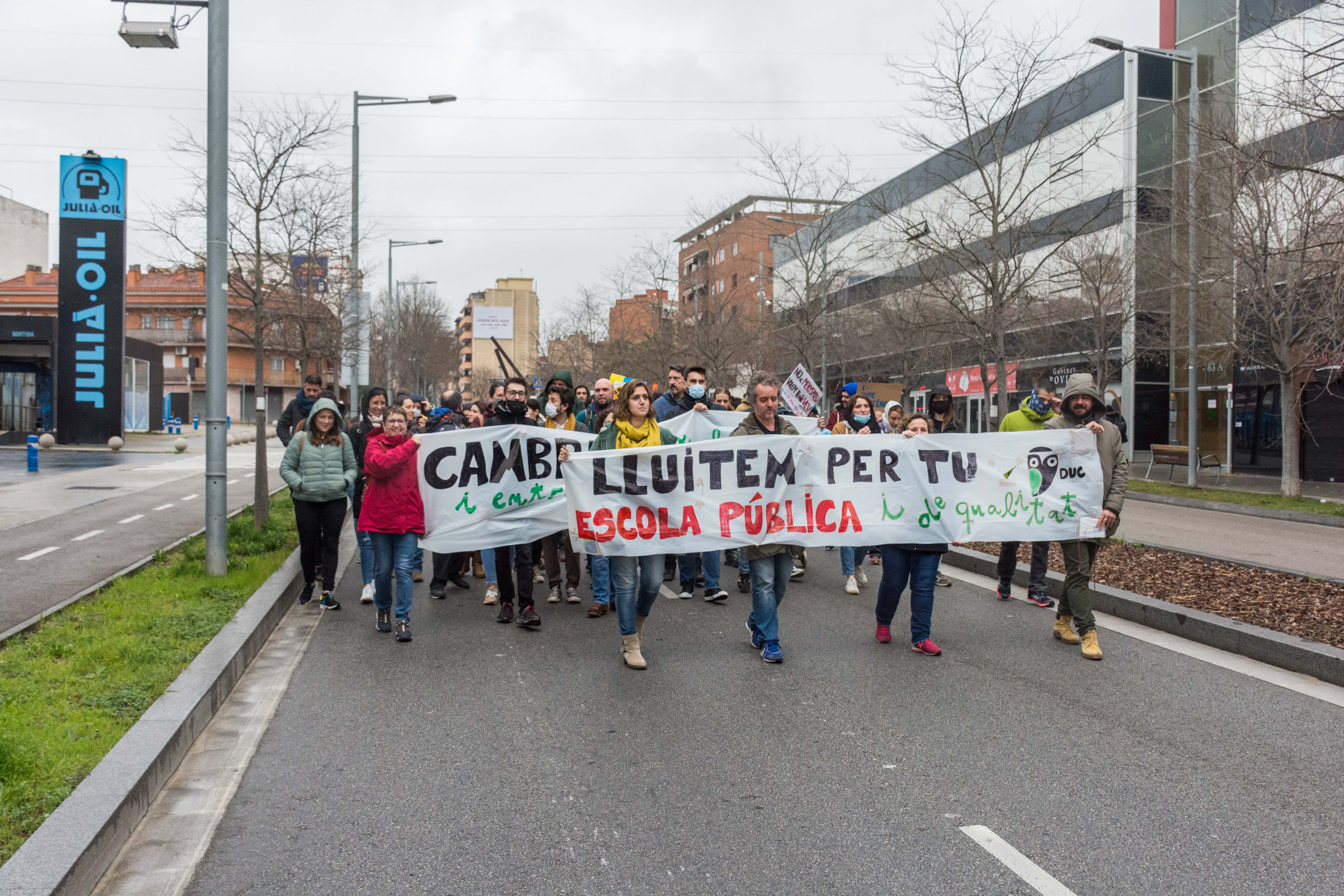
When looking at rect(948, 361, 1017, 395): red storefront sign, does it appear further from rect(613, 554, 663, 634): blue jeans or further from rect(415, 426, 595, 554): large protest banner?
rect(613, 554, 663, 634): blue jeans

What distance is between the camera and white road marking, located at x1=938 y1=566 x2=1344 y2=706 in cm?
627

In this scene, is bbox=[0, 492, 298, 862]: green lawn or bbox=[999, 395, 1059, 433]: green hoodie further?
bbox=[999, 395, 1059, 433]: green hoodie

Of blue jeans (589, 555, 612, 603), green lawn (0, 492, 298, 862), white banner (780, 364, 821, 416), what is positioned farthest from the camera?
white banner (780, 364, 821, 416)

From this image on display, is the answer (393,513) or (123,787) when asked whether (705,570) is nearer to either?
(393,513)

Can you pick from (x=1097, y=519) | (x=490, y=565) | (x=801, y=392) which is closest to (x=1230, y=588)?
(x=1097, y=519)

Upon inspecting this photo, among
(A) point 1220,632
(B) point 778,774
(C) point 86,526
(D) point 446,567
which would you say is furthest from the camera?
(C) point 86,526

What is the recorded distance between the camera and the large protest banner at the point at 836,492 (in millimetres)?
7230

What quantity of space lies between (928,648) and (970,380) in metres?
28.9

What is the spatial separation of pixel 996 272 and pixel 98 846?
1694 centimetres

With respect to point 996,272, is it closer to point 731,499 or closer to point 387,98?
point 731,499

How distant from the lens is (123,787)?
4.11 meters

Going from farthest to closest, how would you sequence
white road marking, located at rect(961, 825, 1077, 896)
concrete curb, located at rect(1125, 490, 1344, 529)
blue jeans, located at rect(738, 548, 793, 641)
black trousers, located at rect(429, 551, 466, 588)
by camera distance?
concrete curb, located at rect(1125, 490, 1344, 529), black trousers, located at rect(429, 551, 466, 588), blue jeans, located at rect(738, 548, 793, 641), white road marking, located at rect(961, 825, 1077, 896)

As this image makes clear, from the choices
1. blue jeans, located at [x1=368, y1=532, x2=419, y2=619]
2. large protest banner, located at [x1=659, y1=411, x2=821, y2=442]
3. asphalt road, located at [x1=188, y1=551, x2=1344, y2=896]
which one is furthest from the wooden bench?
blue jeans, located at [x1=368, y1=532, x2=419, y2=619]

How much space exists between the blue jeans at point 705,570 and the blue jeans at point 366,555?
268cm
